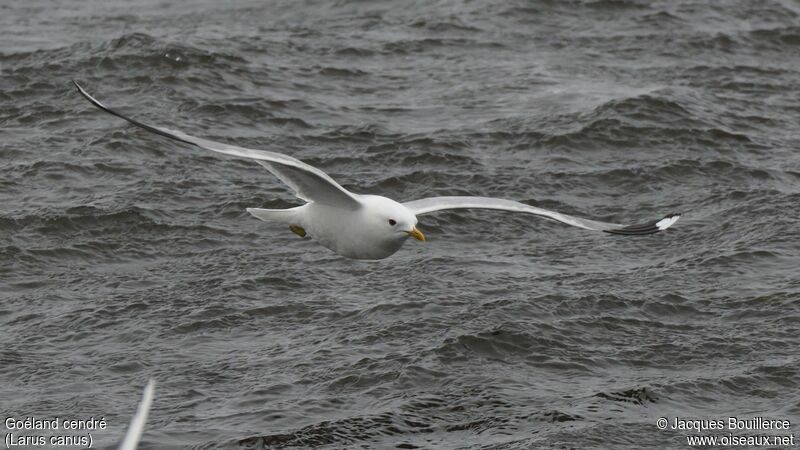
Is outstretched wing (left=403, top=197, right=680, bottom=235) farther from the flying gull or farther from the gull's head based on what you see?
the gull's head

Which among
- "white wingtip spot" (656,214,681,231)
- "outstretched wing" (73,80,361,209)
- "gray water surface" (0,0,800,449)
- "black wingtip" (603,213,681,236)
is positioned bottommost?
"gray water surface" (0,0,800,449)

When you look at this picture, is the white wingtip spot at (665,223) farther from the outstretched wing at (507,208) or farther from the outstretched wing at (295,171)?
the outstretched wing at (295,171)

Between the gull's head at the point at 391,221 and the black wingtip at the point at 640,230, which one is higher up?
the gull's head at the point at 391,221

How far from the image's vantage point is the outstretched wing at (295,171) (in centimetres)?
945

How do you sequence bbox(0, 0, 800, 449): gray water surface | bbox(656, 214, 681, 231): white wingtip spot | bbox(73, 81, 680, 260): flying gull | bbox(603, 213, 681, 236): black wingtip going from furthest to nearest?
bbox(656, 214, 681, 231): white wingtip spot < bbox(603, 213, 681, 236): black wingtip < bbox(0, 0, 800, 449): gray water surface < bbox(73, 81, 680, 260): flying gull

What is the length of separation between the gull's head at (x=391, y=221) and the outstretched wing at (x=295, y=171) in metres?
0.16

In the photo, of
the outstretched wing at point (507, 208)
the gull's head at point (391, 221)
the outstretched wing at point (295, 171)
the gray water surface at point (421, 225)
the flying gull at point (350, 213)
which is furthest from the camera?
the outstretched wing at point (507, 208)

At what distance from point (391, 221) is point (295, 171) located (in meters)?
0.76

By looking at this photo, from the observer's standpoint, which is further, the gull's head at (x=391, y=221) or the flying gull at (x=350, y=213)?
→ the gull's head at (x=391, y=221)

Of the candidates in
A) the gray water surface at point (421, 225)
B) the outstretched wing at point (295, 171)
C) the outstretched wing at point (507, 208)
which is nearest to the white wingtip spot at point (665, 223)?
the outstretched wing at point (507, 208)

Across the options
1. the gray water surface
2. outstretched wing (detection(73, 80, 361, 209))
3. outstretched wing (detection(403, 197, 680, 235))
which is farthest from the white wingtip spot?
outstretched wing (detection(73, 80, 361, 209))

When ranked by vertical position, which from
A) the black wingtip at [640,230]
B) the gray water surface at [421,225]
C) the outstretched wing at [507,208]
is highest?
the outstretched wing at [507,208]

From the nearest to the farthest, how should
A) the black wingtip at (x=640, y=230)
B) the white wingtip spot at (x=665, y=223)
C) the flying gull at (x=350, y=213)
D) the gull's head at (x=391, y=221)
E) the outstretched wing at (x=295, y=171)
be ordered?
1. the outstretched wing at (x=295, y=171)
2. the flying gull at (x=350, y=213)
3. the gull's head at (x=391, y=221)
4. the black wingtip at (x=640, y=230)
5. the white wingtip spot at (x=665, y=223)

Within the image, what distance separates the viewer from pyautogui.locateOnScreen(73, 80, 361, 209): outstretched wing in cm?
945
